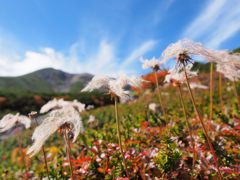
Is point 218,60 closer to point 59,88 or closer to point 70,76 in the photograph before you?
point 59,88

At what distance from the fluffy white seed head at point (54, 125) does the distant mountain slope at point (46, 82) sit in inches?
4561

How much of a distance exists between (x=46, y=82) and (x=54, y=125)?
540 feet

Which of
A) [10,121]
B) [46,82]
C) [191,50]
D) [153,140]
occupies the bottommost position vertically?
[153,140]

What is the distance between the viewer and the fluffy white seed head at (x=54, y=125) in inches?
60.2

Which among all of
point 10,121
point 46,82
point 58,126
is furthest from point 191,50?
point 46,82

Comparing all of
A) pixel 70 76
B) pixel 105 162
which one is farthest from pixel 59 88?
pixel 105 162

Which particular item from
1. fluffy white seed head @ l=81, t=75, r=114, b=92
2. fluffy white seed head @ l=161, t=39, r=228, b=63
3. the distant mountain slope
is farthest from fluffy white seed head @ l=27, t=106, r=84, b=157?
the distant mountain slope

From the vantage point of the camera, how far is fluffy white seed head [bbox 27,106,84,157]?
1528 mm

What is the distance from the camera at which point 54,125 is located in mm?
1605

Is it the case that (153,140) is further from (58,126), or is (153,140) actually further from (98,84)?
(58,126)

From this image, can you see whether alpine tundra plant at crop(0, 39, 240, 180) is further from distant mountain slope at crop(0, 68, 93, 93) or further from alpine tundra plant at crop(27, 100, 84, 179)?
distant mountain slope at crop(0, 68, 93, 93)

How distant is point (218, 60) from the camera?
5.39ft

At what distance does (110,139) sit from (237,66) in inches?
71.9

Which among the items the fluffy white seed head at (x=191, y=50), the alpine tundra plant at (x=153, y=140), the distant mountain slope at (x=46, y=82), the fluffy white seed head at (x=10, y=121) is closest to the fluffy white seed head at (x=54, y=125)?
the alpine tundra plant at (x=153, y=140)
